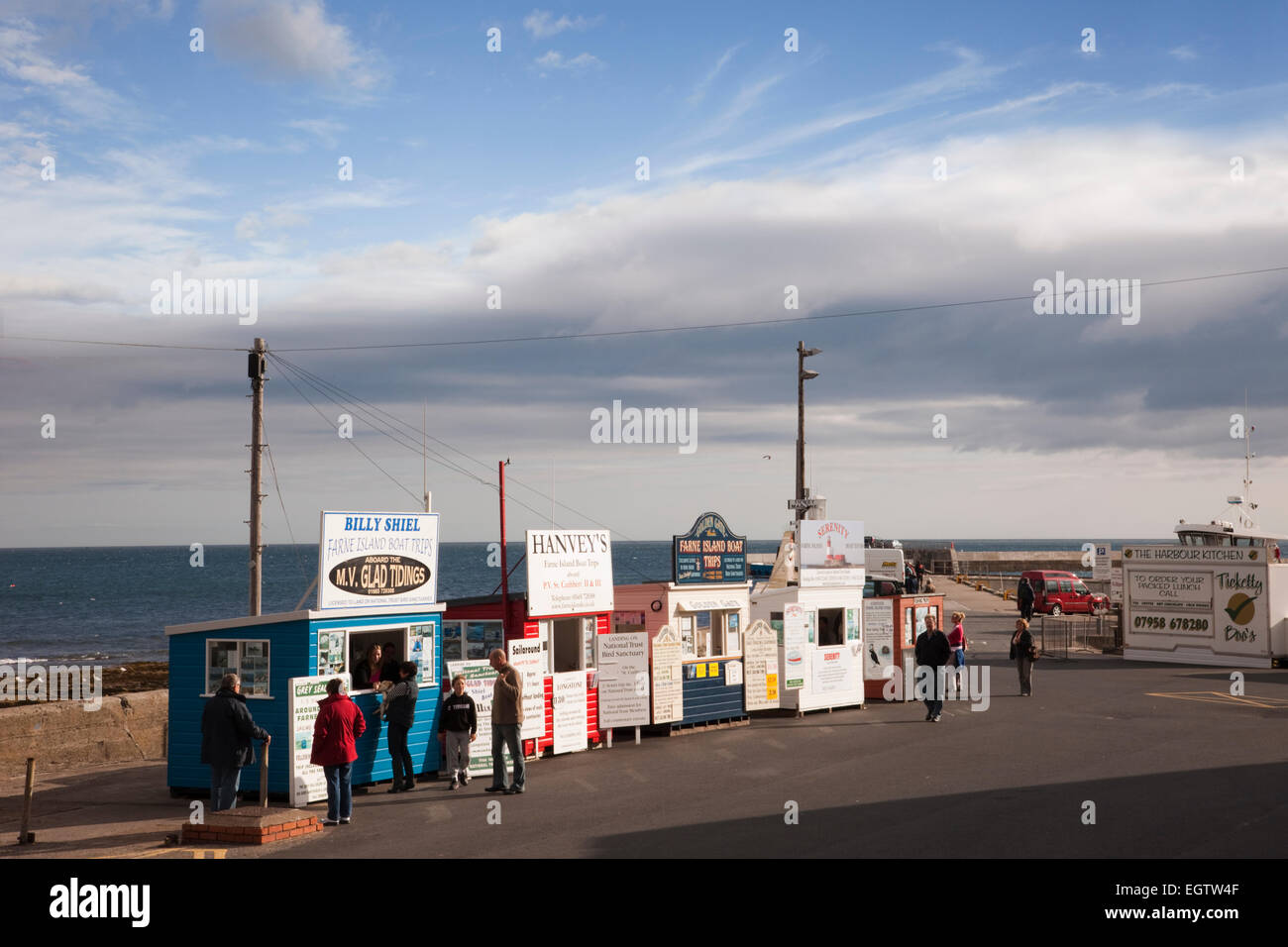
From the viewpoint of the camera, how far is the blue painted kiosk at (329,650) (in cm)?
1428

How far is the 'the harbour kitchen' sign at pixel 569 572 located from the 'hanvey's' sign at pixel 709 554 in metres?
1.77

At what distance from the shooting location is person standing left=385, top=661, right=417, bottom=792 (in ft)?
48.1

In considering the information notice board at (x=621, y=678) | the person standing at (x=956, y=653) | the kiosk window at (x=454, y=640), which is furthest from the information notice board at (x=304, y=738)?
the person standing at (x=956, y=653)

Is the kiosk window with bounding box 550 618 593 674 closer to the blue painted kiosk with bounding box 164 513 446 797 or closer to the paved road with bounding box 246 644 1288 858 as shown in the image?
the paved road with bounding box 246 644 1288 858

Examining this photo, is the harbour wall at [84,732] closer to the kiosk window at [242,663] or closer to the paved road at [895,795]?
the kiosk window at [242,663]

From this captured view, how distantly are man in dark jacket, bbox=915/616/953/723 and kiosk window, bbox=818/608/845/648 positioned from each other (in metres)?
2.49

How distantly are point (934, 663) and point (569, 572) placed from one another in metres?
7.01

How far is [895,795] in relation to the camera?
1323 cm

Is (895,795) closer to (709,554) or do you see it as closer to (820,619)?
(709,554)

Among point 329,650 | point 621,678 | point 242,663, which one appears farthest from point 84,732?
point 621,678
